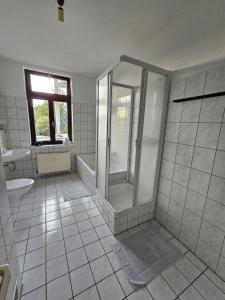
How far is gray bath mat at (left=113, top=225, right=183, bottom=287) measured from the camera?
1224 mm

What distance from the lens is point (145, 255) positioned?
1400mm

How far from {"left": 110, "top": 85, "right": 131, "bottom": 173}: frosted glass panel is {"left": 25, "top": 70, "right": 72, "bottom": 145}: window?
133cm

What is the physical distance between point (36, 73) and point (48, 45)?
1014mm

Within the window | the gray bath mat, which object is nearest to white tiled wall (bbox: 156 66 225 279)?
the gray bath mat

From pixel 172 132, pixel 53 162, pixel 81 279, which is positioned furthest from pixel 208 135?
pixel 53 162

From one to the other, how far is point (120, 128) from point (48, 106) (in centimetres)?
169

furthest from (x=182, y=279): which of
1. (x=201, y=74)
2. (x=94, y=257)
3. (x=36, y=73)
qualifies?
(x=36, y=73)

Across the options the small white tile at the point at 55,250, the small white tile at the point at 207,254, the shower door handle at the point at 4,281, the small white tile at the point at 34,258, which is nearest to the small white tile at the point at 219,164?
the small white tile at the point at 207,254

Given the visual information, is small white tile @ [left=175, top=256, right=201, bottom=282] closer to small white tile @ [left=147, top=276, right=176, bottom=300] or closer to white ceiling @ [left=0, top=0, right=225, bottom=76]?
small white tile @ [left=147, top=276, right=176, bottom=300]

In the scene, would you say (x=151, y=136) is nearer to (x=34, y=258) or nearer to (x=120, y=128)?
(x=120, y=128)

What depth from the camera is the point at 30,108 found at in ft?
9.30

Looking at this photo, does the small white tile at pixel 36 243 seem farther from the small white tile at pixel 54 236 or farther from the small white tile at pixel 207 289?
the small white tile at pixel 207 289

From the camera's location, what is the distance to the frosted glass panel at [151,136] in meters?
1.58

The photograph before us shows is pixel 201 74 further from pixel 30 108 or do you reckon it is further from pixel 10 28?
pixel 30 108
